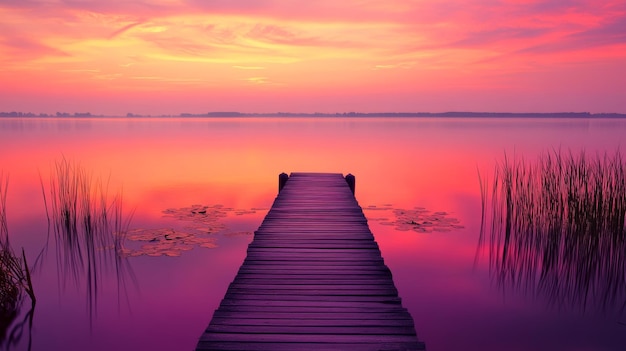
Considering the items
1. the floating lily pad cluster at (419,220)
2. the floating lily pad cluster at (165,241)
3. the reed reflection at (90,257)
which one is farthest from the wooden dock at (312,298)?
the floating lily pad cluster at (419,220)

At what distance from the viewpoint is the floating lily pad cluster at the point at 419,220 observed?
10695 mm

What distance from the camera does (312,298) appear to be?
4.24 meters

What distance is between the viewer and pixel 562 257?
311 inches

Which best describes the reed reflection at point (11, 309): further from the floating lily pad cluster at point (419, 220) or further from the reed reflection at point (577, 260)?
the floating lily pad cluster at point (419, 220)

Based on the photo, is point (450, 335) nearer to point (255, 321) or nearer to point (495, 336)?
point (495, 336)

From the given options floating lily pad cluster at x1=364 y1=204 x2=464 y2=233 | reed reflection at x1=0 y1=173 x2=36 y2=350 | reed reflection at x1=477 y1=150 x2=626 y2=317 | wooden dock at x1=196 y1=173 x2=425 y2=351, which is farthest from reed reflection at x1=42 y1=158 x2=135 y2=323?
reed reflection at x1=477 y1=150 x2=626 y2=317

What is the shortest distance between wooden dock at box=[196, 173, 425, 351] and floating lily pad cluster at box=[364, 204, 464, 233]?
4.03m

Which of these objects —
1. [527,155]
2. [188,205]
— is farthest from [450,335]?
[527,155]

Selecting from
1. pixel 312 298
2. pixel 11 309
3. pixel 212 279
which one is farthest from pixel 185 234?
pixel 312 298

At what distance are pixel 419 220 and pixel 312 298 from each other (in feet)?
25.8

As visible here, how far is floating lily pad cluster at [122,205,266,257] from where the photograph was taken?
336 inches

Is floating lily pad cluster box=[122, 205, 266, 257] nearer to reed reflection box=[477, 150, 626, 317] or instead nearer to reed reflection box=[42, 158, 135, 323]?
reed reflection box=[42, 158, 135, 323]

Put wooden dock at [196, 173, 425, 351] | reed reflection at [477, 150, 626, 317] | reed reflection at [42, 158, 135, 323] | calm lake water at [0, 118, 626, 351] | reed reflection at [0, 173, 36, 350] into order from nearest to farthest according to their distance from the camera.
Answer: wooden dock at [196, 173, 425, 351] → reed reflection at [0, 173, 36, 350] → calm lake water at [0, 118, 626, 351] → reed reflection at [477, 150, 626, 317] → reed reflection at [42, 158, 135, 323]

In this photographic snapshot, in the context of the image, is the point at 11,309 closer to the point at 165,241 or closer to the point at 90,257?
the point at 90,257
